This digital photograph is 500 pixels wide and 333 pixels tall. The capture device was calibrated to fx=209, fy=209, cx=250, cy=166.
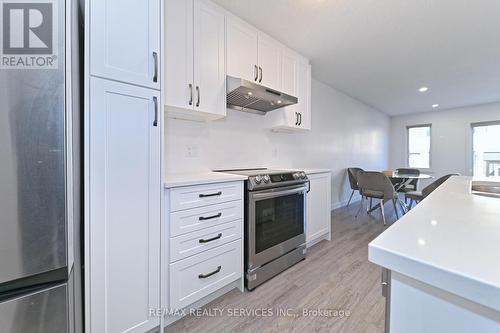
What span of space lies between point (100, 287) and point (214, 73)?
1710 millimetres

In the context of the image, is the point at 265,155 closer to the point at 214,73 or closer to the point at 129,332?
the point at 214,73

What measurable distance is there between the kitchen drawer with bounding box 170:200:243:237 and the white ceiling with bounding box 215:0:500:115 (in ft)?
5.87

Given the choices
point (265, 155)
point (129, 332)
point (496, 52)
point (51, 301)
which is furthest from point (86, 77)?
point (496, 52)

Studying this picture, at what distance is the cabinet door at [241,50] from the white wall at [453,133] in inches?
251

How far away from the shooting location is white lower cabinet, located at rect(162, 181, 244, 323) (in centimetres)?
135

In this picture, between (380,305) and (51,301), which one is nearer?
(51,301)

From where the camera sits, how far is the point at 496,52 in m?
2.66

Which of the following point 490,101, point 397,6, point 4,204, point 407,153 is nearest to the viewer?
point 4,204

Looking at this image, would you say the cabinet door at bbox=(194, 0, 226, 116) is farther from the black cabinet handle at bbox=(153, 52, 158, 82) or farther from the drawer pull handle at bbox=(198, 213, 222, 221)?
the drawer pull handle at bbox=(198, 213, 222, 221)

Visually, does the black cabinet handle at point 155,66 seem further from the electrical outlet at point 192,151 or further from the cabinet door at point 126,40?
the electrical outlet at point 192,151

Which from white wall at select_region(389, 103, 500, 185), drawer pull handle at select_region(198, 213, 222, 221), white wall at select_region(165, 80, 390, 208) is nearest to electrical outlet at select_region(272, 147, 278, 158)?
white wall at select_region(165, 80, 390, 208)

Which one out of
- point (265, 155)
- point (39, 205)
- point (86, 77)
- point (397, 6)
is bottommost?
point (39, 205)

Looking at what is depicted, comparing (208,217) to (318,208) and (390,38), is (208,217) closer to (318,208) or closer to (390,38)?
(318,208)

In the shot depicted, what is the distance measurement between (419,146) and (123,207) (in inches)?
308
